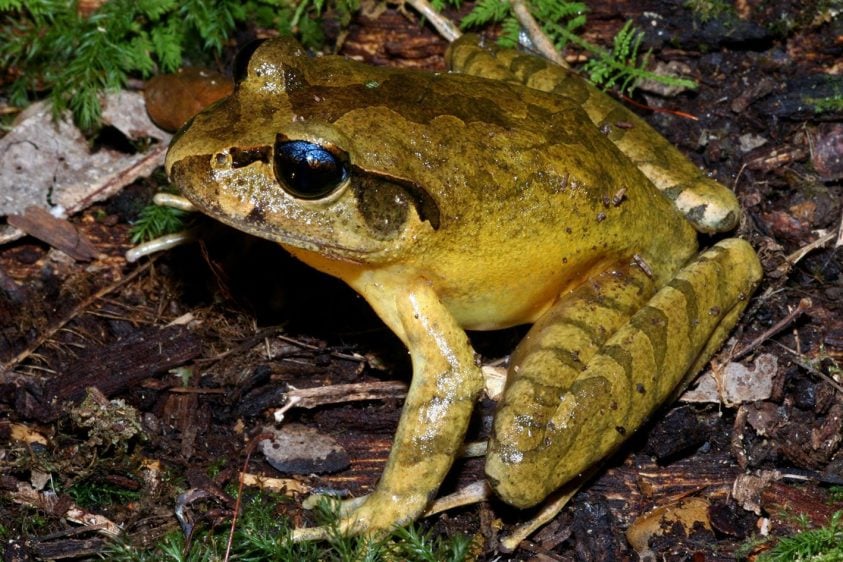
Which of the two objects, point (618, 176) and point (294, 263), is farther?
point (294, 263)

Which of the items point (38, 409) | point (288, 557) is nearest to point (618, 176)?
point (288, 557)

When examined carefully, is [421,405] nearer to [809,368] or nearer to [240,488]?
[240,488]

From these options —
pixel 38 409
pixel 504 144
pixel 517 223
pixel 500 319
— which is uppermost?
pixel 504 144

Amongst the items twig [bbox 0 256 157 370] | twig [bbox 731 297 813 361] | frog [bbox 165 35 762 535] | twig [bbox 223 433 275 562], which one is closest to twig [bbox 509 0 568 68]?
frog [bbox 165 35 762 535]

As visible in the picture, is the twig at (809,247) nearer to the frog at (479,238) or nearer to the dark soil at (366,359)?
the dark soil at (366,359)

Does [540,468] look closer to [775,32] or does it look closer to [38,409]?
[38,409]
